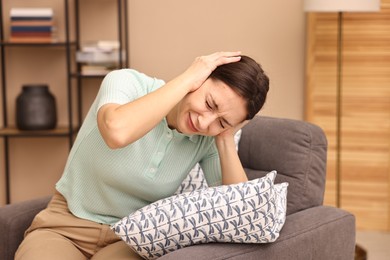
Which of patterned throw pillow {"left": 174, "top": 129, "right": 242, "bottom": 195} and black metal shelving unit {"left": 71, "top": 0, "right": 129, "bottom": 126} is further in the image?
black metal shelving unit {"left": 71, "top": 0, "right": 129, "bottom": 126}

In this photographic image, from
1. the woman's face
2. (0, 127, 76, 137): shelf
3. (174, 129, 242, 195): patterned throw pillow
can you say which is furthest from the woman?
(0, 127, 76, 137): shelf

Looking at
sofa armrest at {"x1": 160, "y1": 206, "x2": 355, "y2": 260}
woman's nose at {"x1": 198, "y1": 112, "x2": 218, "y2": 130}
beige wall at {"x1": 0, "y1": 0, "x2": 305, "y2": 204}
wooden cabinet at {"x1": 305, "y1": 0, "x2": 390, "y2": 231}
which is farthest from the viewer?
beige wall at {"x1": 0, "y1": 0, "x2": 305, "y2": 204}

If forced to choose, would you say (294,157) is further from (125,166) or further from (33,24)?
(33,24)

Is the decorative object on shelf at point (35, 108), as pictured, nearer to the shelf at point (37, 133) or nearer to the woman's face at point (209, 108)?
the shelf at point (37, 133)

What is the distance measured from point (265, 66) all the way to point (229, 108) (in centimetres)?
228

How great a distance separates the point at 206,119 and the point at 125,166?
0.30m

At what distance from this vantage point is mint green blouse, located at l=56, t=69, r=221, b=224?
217cm

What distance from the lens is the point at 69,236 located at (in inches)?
87.9

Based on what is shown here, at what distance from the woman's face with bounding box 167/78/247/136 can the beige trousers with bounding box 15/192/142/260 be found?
1.38 ft

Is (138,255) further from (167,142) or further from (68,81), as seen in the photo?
(68,81)

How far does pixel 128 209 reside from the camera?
225 centimetres

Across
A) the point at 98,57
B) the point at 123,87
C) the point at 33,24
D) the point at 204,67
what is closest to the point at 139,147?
the point at 123,87

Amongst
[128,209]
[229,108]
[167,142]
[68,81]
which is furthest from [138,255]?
[68,81]

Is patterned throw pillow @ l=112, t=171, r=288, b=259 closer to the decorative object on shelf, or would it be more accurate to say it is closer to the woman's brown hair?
the woman's brown hair
